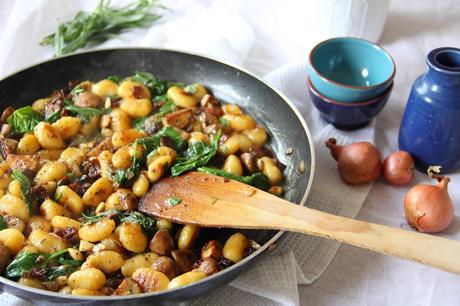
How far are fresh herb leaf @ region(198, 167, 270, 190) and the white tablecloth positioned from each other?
0.84 ft

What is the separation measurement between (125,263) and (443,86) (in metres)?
0.89

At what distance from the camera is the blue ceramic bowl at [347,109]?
1599mm

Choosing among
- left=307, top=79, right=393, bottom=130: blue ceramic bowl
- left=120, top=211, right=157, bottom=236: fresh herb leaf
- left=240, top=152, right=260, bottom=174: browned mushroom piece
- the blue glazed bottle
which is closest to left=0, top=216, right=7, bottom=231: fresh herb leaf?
left=120, top=211, right=157, bottom=236: fresh herb leaf

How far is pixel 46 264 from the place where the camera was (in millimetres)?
1188

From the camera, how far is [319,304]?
1.25 meters

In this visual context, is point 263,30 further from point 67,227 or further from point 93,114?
point 67,227

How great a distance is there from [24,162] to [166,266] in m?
0.50

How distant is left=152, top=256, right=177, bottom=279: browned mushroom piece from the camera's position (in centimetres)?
117

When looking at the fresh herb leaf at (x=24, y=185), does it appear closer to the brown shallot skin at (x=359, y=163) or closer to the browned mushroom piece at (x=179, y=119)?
the browned mushroom piece at (x=179, y=119)

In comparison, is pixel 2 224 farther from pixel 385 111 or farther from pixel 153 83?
pixel 385 111

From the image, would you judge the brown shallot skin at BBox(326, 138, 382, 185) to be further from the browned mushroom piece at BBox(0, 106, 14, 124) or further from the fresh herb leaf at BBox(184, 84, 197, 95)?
the browned mushroom piece at BBox(0, 106, 14, 124)

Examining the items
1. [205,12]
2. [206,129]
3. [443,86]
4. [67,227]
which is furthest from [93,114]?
[443,86]

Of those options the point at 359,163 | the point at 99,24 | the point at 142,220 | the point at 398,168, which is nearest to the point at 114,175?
the point at 142,220

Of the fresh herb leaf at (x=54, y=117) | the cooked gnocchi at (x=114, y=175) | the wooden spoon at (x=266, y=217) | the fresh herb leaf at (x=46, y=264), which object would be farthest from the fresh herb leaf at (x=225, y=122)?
the fresh herb leaf at (x=46, y=264)
